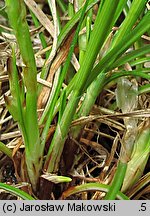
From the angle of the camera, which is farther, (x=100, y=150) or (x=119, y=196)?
(x=100, y=150)

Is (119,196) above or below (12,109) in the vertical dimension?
below

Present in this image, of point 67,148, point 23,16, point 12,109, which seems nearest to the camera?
point 23,16

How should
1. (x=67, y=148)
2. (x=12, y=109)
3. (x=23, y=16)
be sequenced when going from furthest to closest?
(x=67, y=148) < (x=12, y=109) < (x=23, y=16)

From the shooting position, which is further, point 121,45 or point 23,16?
point 121,45
